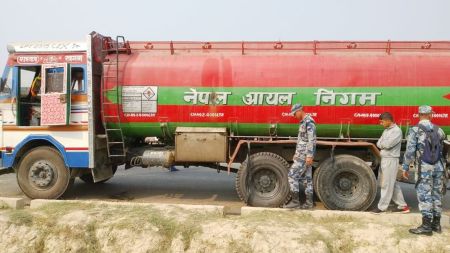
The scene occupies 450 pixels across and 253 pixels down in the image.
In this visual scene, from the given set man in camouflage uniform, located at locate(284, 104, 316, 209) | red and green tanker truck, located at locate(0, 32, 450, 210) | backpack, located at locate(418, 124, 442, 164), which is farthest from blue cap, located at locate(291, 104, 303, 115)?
backpack, located at locate(418, 124, 442, 164)

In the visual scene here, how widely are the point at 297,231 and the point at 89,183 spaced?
21.5 ft

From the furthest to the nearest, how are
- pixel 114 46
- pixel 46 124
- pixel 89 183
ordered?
pixel 89 183
pixel 114 46
pixel 46 124

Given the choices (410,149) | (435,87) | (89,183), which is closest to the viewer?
(410,149)

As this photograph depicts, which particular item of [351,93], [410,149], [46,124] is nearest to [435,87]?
[351,93]

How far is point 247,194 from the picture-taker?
7.85 meters

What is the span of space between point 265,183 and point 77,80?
441 cm

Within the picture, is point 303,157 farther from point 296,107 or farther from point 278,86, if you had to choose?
point 278,86

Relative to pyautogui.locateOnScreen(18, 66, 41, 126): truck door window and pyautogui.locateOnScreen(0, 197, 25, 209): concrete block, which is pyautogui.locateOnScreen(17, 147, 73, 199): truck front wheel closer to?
pyautogui.locateOnScreen(18, 66, 41, 126): truck door window

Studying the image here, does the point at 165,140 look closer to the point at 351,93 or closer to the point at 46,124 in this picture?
the point at 46,124

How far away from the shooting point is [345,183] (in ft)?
25.1

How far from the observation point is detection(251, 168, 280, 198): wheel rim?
311 inches

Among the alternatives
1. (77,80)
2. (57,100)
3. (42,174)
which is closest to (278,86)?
(77,80)

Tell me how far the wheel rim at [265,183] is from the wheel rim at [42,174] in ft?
13.6

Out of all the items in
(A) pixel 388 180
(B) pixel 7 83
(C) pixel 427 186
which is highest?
A: (B) pixel 7 83
